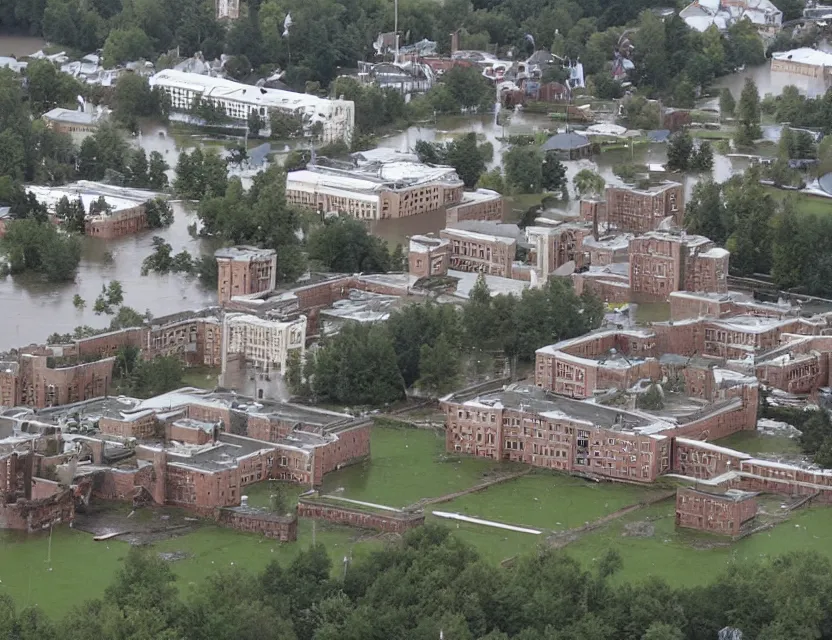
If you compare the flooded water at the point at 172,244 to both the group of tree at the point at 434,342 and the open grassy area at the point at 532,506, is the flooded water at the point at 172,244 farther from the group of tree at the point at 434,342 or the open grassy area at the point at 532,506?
the open grassy area at the point at 532,506

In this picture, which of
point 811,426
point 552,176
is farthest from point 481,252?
point 811,426

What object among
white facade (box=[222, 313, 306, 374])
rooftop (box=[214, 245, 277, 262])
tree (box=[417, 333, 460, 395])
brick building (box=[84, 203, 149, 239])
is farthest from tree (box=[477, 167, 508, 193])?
tree (box=[417, 333, 460, 395])

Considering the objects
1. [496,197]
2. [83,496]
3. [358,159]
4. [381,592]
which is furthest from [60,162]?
[381,592]

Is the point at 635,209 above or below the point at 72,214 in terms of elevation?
above

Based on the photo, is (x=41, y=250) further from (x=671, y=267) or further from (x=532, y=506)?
(x=532, y=506)

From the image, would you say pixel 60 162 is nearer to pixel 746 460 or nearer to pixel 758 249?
pixel 758 249

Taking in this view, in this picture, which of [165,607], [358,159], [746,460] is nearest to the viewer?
[165,607]

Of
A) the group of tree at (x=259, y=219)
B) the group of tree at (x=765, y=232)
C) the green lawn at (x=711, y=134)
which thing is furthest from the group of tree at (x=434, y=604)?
the green lawn at (x=711, y=134)
